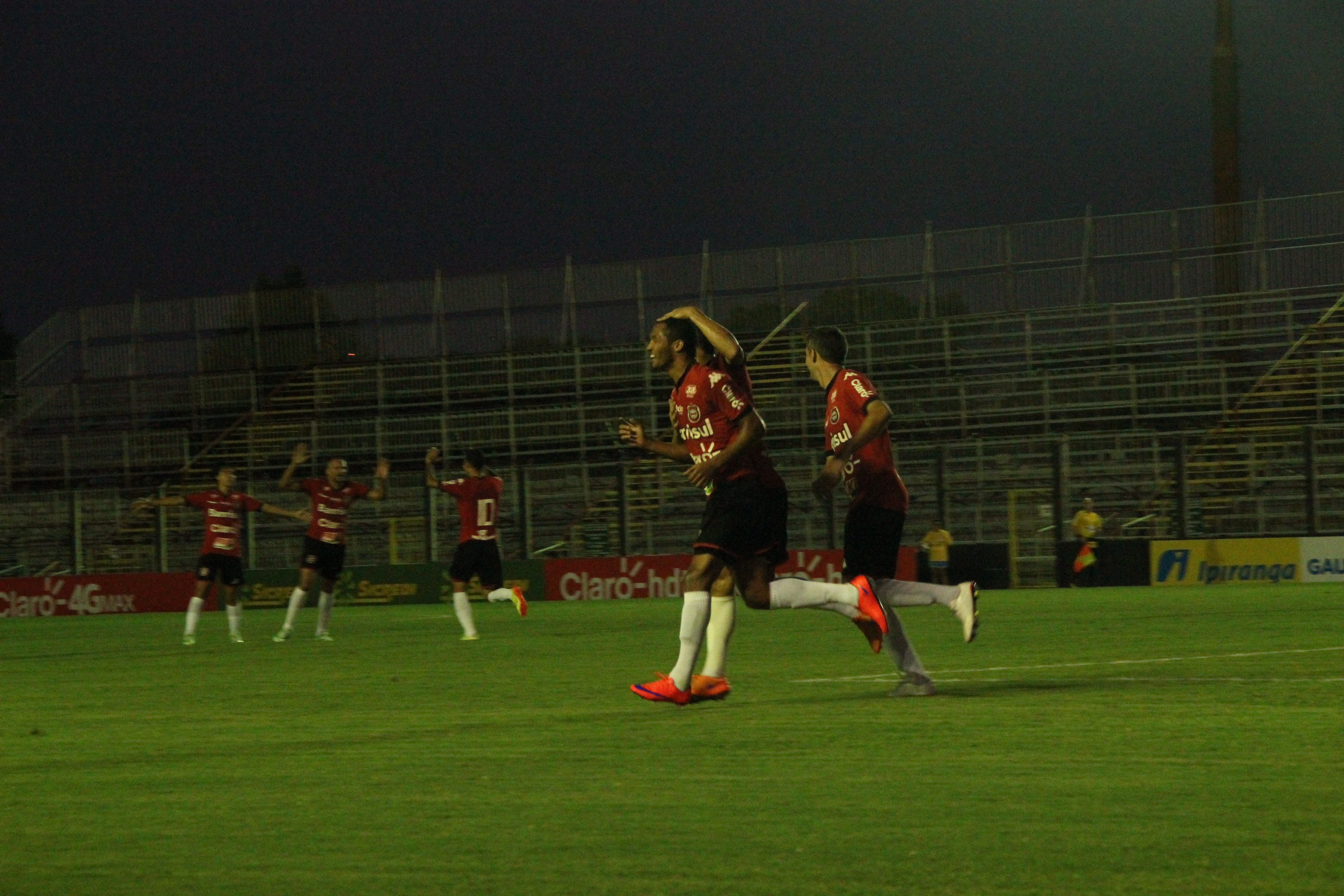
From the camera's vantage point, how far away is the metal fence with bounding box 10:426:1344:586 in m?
36.5

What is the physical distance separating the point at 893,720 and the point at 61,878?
4785 mm

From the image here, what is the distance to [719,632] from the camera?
10750mm

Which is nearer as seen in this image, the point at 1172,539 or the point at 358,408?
the point at 1172,539

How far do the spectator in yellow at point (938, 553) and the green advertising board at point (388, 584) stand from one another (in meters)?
8.00

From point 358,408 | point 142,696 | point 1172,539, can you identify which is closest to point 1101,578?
point 1172,539

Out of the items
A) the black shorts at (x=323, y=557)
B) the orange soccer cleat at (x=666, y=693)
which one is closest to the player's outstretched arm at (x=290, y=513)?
the black shorts at (x=323, y=557)

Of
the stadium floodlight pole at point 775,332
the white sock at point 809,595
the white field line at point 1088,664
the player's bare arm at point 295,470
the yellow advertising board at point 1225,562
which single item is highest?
the stadium floodlight pole at point 775,332

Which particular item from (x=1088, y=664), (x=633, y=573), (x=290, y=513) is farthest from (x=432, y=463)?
(x=633, y=573)

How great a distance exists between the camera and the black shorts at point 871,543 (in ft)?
34.7

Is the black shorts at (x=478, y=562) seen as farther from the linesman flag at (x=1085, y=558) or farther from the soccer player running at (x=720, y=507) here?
the linesman flag at (x=1085, y=558)

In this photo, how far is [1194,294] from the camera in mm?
43344

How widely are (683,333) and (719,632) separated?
1.76 metres

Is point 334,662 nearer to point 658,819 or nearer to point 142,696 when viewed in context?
point 142,696

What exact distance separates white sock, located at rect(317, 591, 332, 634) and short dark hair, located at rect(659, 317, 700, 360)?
492 inches
